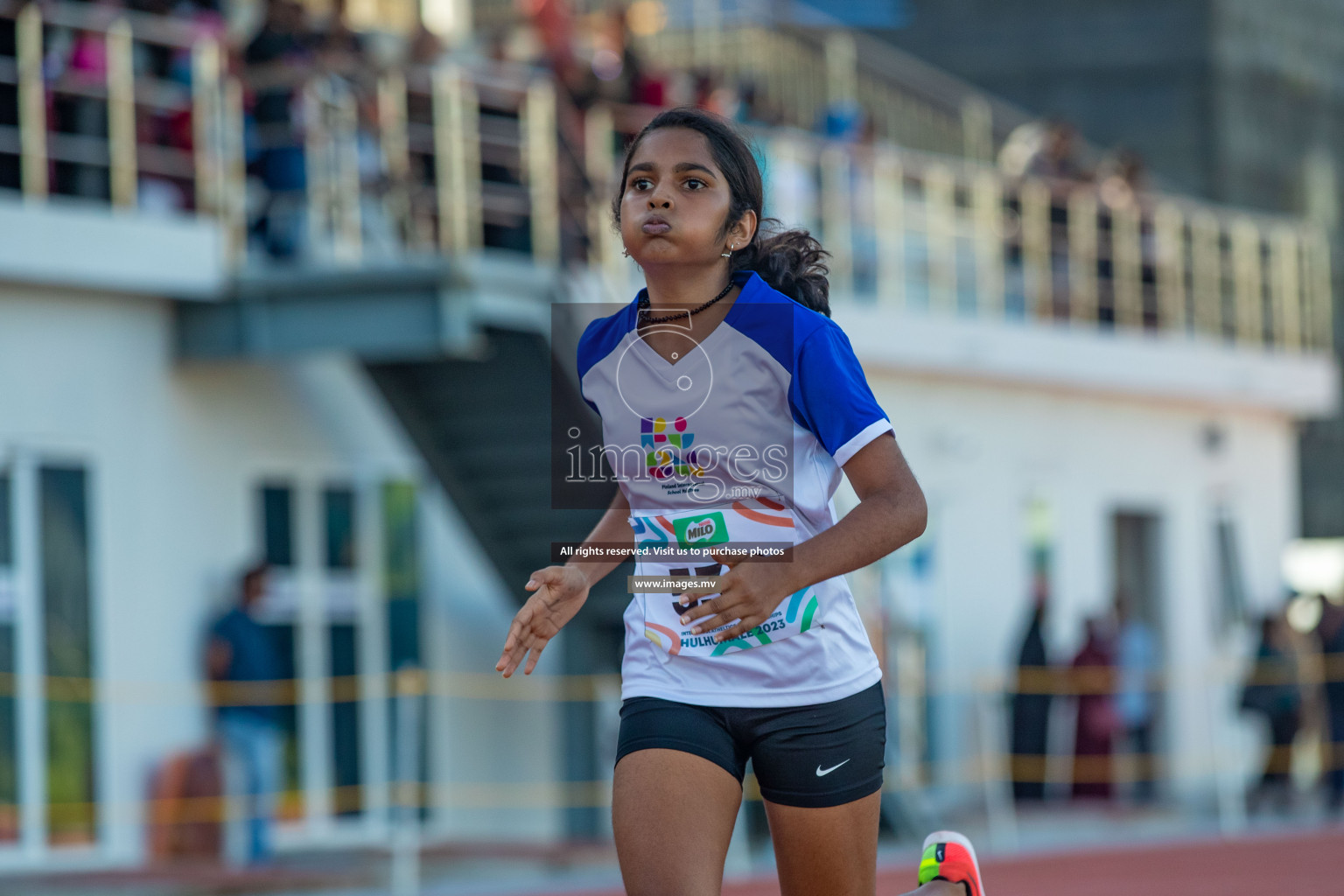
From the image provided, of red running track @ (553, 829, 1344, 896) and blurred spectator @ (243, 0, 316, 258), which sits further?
blurred spectator @ (243, 0, 316, 258)

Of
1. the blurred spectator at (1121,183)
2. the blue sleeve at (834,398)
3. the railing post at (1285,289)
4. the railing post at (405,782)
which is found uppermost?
the blurred spectator at (1121,183)

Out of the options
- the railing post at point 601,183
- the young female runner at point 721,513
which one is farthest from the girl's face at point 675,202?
the railing post at point 601,183

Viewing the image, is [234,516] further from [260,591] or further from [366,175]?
[366,175]

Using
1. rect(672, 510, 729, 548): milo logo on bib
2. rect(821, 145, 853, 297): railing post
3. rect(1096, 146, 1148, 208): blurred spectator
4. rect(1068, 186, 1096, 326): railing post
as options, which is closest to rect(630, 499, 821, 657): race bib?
rect(672, 510, 729, 548): milo logo on bib

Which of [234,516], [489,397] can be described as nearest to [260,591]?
[234,516]

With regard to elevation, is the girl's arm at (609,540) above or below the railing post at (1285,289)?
below

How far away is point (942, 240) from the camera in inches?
761

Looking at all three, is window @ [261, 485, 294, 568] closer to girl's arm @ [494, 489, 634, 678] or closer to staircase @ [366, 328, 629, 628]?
staircase @ [366, 328, 629, 628]

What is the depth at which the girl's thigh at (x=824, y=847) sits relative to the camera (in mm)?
4258

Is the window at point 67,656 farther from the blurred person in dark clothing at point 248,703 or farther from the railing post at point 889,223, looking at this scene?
the railing post at point 889,223

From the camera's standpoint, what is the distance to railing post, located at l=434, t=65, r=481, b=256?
12914 mm

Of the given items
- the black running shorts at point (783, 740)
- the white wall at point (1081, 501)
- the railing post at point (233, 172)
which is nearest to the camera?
the black running shorts at point (783, 740)

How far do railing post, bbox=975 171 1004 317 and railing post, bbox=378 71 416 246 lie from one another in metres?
7.05

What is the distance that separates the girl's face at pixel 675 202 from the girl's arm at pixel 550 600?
1.70ft
